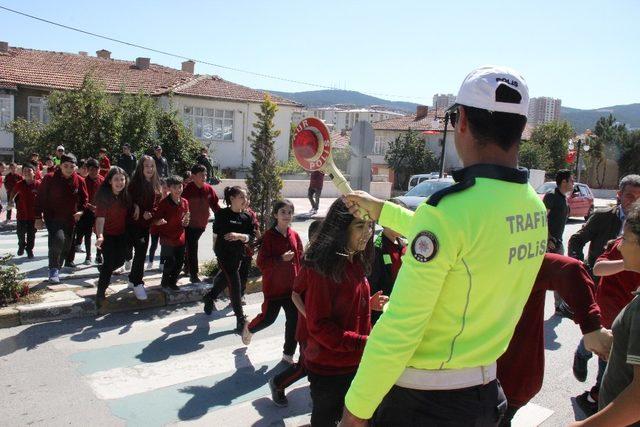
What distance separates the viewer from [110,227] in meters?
7.04

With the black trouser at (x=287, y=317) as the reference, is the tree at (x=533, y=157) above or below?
above

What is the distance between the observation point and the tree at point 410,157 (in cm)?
4059

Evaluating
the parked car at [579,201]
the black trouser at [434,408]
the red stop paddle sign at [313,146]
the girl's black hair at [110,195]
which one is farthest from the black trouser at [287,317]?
the parked car at [579,201]

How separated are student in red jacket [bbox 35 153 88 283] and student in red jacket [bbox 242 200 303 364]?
3.72 m

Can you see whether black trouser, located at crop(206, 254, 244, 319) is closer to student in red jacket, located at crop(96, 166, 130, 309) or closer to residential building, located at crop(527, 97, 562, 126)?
student in red jacket, located at crop(96, 166, 130, 309)

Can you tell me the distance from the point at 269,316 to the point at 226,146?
1090 inches

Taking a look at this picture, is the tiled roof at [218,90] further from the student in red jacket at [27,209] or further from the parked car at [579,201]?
the student in red jacket at [27,209]

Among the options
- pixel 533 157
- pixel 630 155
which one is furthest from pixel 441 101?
pixel 533 157

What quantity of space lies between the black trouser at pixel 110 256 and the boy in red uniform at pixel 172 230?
59 centimetres

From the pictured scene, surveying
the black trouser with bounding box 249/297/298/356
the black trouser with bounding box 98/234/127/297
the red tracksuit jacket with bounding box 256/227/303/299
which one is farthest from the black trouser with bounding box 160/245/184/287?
the red tracksuit jacket with bounding box 256/227/303/299

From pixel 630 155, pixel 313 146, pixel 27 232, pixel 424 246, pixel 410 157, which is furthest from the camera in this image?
pixel 630 155

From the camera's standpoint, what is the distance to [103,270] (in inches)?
269

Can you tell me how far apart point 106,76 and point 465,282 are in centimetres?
3325

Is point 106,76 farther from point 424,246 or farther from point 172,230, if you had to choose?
point 424,246
